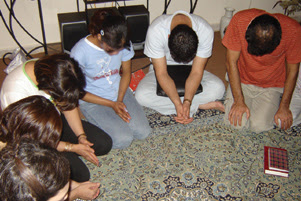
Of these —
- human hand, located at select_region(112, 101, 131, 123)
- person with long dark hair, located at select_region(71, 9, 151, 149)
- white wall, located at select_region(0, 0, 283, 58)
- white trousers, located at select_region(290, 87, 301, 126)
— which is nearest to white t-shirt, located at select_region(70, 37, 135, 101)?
person with long dark hair, located at select_region(71, 9, 151, 149)

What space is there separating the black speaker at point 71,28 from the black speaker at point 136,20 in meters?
0.39

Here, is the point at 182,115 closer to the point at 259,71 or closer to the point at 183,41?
the point at 183,41

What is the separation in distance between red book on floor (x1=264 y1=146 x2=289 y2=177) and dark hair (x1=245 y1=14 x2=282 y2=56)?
706mm

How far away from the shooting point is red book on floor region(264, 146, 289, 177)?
1.81 metres

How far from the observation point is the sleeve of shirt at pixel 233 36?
1.94 meters

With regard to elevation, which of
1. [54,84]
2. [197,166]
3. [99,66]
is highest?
[54,84]

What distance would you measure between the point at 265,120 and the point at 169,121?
2.40ft

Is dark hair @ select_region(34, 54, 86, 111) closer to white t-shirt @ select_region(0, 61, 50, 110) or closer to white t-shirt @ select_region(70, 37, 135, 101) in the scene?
white t-shirt @ select_region(0, 61, 50, 110)

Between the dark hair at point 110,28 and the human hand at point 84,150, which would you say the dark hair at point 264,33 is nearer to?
the dark hair at point 110,28

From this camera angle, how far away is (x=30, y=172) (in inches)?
31.7

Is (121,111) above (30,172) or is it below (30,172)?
below

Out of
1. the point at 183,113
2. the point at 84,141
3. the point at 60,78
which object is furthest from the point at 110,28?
the point at 183,113

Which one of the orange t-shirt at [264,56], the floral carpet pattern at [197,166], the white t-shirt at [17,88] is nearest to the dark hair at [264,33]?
the orange t-shirt at [264,56]

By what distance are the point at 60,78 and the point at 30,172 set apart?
0.62m
